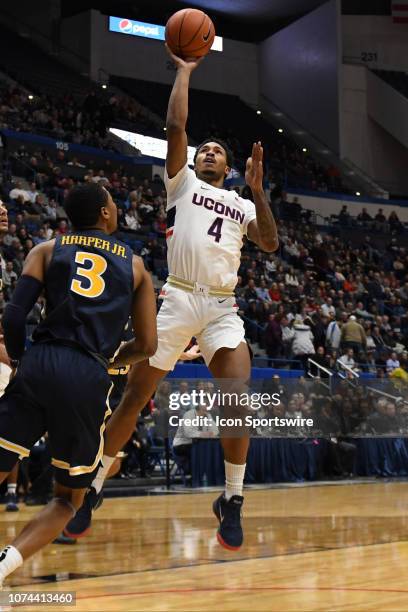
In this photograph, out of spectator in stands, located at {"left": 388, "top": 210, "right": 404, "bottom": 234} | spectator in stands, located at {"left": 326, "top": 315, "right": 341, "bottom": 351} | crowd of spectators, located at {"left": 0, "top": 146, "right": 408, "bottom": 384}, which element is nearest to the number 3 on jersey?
crowd of spectators, located at {"left": 0, "top": 146, "right": 408, "bottom": 384}

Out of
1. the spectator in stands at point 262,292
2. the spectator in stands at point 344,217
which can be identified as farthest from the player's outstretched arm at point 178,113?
the spectator in stands at point 344,217

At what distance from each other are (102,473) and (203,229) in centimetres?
173

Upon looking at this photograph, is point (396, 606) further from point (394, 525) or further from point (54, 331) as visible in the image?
point (394, 525)

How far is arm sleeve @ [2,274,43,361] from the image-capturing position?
4277mm

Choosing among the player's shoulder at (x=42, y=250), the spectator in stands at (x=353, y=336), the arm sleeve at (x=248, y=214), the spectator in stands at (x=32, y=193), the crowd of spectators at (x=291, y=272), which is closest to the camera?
the player's shoulder at (x=42, y=250)

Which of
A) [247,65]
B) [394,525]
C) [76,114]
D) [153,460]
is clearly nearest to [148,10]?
[247,65]

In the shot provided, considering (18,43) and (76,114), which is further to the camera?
(18,43)

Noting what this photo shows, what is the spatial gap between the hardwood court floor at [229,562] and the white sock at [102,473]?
1.79 ft

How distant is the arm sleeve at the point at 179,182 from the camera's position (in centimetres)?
612

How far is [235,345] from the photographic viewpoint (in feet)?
19.5

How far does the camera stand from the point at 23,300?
4.28m

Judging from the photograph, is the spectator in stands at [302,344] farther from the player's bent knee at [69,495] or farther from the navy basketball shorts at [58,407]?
the navy basketball shorts at [58,407]

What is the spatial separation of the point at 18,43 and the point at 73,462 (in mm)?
29553

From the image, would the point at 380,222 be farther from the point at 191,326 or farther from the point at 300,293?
the point at 191,326
